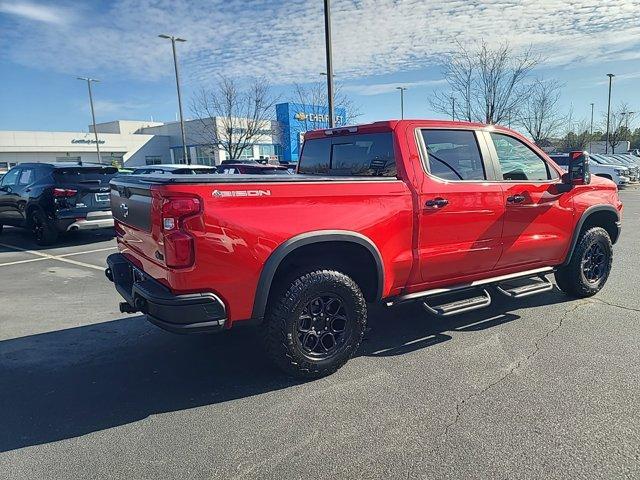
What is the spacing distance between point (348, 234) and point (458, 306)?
4.45 feet

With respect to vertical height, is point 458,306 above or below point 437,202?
below

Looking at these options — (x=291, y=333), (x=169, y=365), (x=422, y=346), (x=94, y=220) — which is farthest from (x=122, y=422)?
(x=94, y=220)

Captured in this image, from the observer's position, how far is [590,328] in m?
4.52

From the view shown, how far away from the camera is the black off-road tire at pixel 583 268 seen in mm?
5293

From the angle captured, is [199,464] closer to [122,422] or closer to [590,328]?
[122,422]

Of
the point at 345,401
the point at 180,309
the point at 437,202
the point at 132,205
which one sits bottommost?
the point at 345,401

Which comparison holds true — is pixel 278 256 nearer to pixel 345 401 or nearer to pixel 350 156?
pixel 345 401

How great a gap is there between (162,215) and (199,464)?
1.48m

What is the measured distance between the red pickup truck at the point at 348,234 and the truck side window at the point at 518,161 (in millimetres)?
15

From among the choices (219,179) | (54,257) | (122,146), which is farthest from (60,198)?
(122,146)

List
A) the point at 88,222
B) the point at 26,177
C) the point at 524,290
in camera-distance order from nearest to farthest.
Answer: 1. the point at 524,290
2. the point at 88,222
3. the point at 26,177

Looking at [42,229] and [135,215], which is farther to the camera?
[42,229]

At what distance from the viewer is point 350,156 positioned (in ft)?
14.9

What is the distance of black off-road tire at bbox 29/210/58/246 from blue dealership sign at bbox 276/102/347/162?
9927 mm
